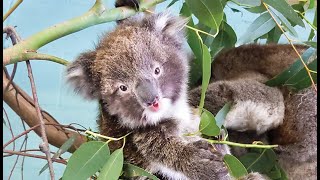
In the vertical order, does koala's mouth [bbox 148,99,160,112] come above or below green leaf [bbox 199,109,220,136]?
above

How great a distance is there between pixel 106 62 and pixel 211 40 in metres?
0.53

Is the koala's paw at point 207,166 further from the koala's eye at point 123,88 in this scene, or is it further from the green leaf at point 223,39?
the green leaf at point 223,39

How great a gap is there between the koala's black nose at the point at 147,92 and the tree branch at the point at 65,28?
19 centimetres

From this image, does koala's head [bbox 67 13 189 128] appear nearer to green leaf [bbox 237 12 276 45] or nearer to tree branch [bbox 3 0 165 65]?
tree branch [bbox 3 0 165 65]

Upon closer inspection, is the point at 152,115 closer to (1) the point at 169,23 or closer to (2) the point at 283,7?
(1) the point at 169,23

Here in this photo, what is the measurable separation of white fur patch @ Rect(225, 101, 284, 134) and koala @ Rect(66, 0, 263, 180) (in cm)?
23

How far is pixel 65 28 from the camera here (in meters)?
1.22

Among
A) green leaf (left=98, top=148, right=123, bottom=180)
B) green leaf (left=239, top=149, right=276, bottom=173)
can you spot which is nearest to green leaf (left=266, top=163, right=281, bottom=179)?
green leaf (left=239, top=149, right=276, bottom=173)

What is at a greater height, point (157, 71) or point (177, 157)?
point (157, 71)

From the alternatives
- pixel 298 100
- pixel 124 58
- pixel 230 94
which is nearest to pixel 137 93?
pixel 124 58

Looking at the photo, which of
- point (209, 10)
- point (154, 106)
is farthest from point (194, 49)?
point (154, 106)

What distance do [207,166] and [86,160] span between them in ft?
1.05

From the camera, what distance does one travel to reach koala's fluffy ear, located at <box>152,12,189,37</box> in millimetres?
1446

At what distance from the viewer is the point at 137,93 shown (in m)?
1.26
